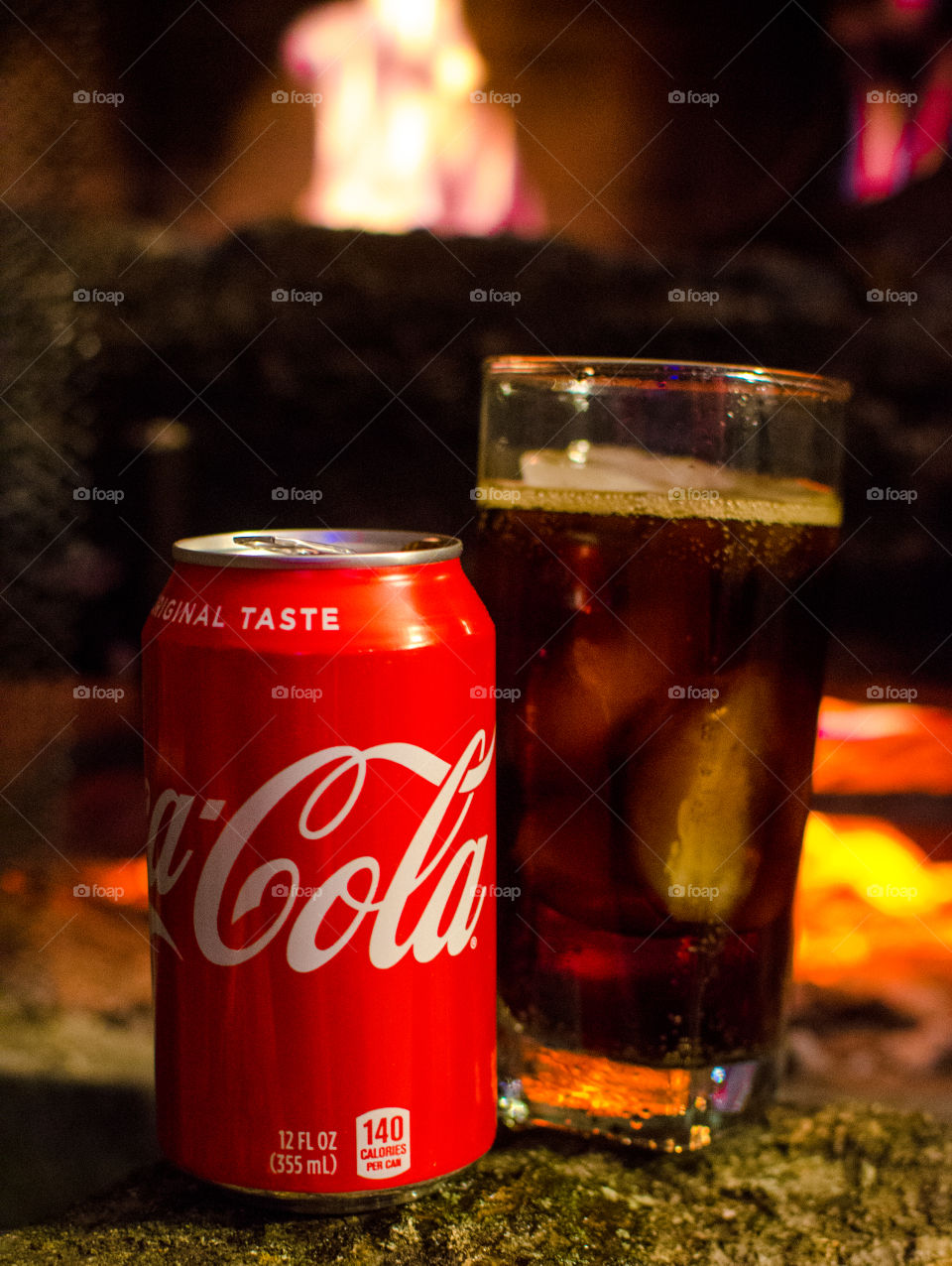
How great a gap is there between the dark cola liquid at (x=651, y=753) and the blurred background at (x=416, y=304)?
55 cm

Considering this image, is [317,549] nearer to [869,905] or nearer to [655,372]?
[655,372]

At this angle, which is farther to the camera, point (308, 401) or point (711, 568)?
point (308, 401)

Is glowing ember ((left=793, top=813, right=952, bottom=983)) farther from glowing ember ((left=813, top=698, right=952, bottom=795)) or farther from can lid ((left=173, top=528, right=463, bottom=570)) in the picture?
can lid ((left=173, top=528, right=463, bottom=570))

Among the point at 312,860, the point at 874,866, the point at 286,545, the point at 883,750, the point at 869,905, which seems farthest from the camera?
the point at 883,750

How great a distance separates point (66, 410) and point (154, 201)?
2.19 ft

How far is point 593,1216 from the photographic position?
2.89ft

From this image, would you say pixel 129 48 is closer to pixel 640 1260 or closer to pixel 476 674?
pixel 476 674

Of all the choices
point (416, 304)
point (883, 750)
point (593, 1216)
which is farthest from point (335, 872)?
point (883, 750)

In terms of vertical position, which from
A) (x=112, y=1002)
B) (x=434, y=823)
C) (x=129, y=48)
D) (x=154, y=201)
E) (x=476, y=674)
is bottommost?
(x=112, y=1002)

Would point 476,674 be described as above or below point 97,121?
below

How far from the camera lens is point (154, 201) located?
2.26 metres

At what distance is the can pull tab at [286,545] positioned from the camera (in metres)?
0.85

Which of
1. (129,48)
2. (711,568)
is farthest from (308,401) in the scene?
(711,568)

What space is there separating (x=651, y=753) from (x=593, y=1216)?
35 cm
